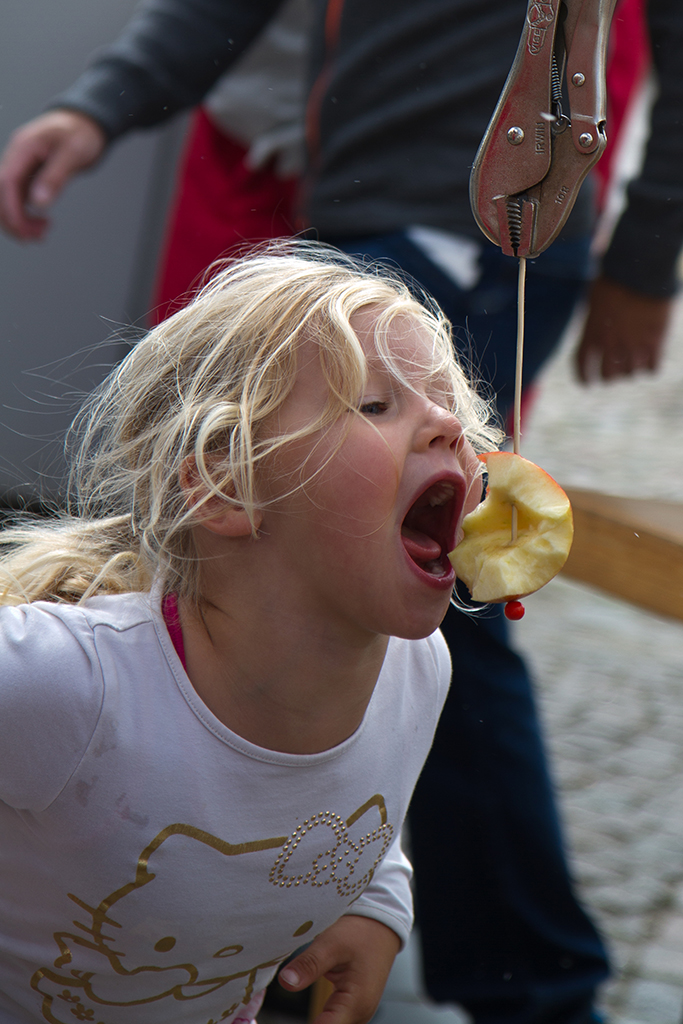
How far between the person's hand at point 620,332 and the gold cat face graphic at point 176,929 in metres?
0.31

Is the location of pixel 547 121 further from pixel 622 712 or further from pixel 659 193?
pixel 622 712

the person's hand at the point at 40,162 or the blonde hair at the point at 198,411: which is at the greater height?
the person's hand at the point at 40,162

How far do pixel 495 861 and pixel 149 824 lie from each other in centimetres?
36

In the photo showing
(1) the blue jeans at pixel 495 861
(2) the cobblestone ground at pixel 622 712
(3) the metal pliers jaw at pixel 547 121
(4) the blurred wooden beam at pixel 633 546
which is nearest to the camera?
(3) the metal pliers jaw at pixel 547 121

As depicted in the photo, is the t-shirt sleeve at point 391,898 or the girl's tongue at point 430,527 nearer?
the girl's tongue at point 430,527

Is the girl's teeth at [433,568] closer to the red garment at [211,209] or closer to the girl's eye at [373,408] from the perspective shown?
the girl's eye at [373,408]

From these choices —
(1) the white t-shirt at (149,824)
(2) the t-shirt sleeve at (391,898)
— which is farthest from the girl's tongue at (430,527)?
(2) the t-shirt sleeve at (391,898)

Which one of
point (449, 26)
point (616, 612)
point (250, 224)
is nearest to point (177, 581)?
point (250, 224)

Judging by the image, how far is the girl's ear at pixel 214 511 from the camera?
56 centimetres

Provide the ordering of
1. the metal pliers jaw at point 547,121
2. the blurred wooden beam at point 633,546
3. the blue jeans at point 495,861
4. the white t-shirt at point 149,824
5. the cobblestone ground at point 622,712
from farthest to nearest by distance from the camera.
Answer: the cobblestone ground at point 622,712 → the blue jeans at point 495,861 → the blurred wooden beam at point 633,546 → the white t-shirt at point 149,824 → the metal pliers jaw at point 547,121

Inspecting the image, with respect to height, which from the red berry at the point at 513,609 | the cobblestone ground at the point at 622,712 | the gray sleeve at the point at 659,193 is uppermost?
the gray sleeve at the point at 659,193

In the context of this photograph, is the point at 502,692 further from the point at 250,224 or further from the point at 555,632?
the point at 555,632

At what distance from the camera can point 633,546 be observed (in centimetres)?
67

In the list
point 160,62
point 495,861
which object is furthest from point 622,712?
point 160,62
